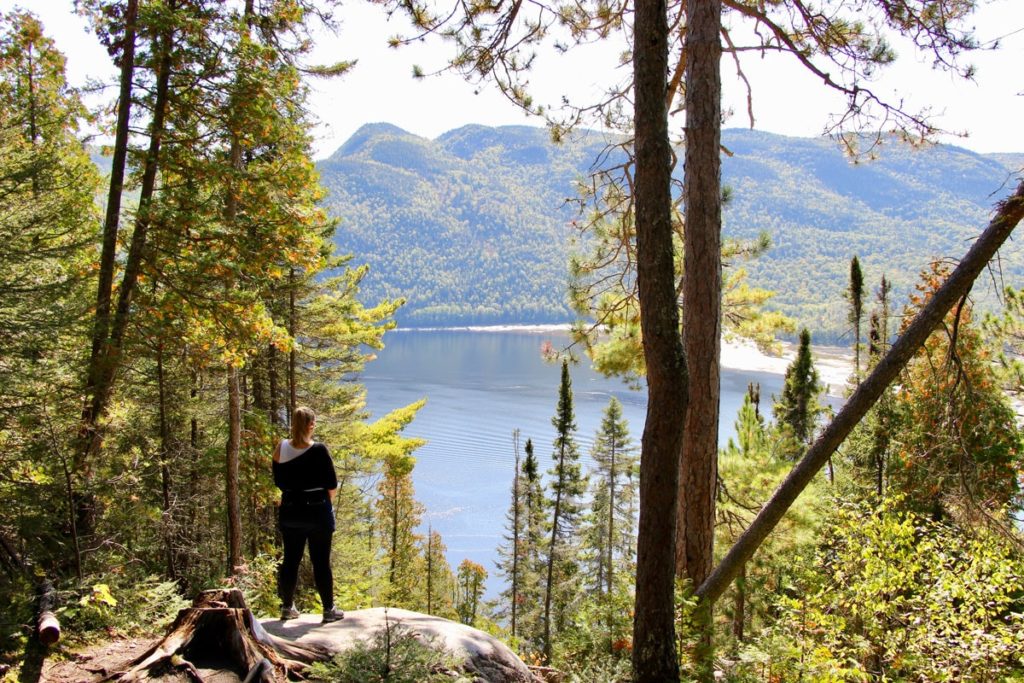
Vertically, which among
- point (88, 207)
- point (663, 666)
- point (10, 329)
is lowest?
point (663, 666)

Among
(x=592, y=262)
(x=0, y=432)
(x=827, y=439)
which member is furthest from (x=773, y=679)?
(x=0, y=432)

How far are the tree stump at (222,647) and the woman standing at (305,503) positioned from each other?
875 millimetres

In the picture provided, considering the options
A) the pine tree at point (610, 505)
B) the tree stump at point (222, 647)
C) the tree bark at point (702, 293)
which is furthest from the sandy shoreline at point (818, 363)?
the tree stump at point (222, 647)

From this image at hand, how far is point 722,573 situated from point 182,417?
299 inches

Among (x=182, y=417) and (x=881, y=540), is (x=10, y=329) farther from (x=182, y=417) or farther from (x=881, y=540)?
(x=881, y=540)

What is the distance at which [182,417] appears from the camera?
9.21 meters

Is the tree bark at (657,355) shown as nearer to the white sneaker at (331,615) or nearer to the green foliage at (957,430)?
the white sneaker at (331,615)

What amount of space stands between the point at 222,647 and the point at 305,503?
1194mm

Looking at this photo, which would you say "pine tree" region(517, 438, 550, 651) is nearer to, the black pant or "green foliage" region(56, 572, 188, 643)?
"green foliage" region(56, 572, 188, 643)

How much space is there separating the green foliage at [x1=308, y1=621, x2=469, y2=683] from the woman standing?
115 centimetres

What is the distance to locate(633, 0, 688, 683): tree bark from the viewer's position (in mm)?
3572

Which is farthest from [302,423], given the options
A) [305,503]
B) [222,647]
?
[222,647]

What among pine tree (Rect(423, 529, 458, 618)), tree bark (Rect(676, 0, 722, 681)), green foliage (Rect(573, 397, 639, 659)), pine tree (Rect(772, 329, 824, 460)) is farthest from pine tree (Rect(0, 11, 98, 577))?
pine tree (Rect(772, 329, 824, 460))

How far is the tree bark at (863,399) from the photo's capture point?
450 centimetres
